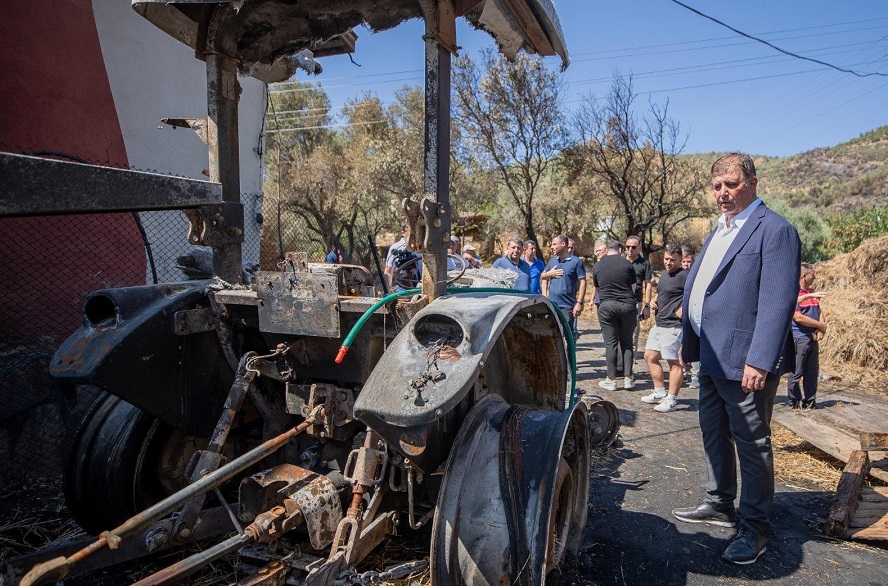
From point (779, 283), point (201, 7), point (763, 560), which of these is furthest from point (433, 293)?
point (763, 560)

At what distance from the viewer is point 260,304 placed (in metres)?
2.62

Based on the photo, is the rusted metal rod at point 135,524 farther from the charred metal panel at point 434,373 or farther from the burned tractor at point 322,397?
the charred metal panel at point 434,373

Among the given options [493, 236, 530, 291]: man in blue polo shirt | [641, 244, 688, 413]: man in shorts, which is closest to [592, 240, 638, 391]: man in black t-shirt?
[641, 244, 688, 413]: man in shorts

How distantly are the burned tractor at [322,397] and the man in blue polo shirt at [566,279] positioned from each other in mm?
4480

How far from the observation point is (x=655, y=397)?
6.41 metres

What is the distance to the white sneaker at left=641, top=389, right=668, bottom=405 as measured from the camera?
6.39 m

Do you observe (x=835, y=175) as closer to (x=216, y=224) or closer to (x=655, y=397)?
(x=655, y=397)

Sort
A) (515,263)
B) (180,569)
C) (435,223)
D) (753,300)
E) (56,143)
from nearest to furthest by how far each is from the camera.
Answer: (180,569)
(435,223)
(753,300)
(56,143)
(515,263)

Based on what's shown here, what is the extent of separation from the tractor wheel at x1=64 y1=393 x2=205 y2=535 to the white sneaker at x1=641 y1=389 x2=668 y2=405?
5108mm

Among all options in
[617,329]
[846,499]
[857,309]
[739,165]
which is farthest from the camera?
[857,309]

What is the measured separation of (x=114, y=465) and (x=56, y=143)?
4002mm

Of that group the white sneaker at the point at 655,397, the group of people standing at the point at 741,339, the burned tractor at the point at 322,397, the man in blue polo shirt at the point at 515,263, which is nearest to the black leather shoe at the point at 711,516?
the group of people standing at the point at 741,339

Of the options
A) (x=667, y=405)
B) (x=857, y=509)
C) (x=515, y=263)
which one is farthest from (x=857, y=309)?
(x=857, y=509)

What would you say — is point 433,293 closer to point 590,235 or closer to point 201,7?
point 201,7
